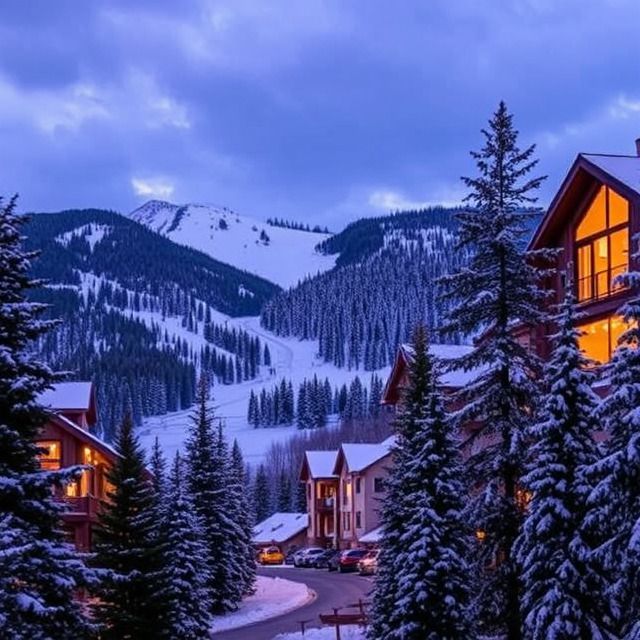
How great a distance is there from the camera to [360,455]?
86.2 m

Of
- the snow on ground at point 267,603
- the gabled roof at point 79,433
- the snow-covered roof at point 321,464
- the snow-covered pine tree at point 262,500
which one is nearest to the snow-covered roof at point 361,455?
the snow-covered roof at point 321,464

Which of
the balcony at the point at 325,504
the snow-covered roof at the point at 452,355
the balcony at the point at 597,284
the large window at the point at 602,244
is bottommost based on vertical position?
the balcony at the point at 325,504

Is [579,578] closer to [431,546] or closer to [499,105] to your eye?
[431,546]

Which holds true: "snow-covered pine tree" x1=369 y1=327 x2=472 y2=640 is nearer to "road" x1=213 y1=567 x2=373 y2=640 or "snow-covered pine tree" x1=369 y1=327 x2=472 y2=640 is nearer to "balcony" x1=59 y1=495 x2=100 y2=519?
"road" x1=213 y1=567 x2=373 y2=640

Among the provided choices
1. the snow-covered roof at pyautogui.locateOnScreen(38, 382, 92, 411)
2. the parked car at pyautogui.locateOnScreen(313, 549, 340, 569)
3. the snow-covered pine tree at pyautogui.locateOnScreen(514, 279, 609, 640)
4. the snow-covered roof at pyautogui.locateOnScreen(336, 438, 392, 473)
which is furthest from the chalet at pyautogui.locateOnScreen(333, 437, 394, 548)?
the snow-covered pine tree at pyautogui.locateOnScreen(514, 279, 609, 640)

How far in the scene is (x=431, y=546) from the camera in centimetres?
2572

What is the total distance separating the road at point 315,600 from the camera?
4022 centimetres

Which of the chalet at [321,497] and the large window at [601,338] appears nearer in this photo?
the large window at [601,338]

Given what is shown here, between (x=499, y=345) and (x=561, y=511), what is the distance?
4.95 metres

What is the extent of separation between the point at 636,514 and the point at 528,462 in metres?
7.49

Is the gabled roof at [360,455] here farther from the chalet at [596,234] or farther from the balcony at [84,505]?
the chalet at [596,234]

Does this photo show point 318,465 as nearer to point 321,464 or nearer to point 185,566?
point 321,464

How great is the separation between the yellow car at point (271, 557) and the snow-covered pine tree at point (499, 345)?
74412 millimetres

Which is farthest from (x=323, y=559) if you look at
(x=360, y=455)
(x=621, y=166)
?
(x=621, y=166)
